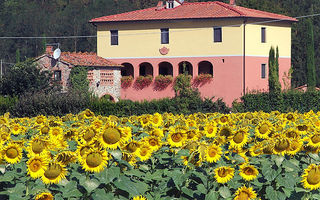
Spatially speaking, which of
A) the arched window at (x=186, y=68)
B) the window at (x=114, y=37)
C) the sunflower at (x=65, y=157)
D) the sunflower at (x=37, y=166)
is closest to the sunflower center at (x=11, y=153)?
the sunflower at (x=37, y=166)

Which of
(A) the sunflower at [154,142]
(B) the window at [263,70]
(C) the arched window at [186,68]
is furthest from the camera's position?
(C) the arched window at [186,68]

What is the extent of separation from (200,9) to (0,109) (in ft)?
70.7

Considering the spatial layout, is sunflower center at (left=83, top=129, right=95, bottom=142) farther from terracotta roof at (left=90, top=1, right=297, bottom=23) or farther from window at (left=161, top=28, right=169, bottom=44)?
window at (left=161, top=28, right=169, bottom=44)

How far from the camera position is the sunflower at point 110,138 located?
642 cm

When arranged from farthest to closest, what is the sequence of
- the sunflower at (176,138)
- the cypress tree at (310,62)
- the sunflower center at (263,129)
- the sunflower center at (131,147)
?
the cypress tree at (310,62) → the sunflower center at (263,129) → the sunflower at (176,138) → the sunflower center at (131,147)

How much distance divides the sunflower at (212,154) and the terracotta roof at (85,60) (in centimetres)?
4012

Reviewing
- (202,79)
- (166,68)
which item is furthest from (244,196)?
(166,68)

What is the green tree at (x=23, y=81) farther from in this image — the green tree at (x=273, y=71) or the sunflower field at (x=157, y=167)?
the sunflower field at (x=157, y=167)

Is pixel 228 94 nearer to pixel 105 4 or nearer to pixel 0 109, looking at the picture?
pixel 0 109

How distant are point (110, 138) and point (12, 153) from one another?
56.8 inches

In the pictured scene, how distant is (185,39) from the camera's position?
51.1m

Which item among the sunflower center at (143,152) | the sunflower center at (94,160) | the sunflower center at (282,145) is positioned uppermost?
the sunflower center at (94,160)

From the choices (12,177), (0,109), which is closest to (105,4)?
(0,109)

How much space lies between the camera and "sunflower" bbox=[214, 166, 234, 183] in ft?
22.3
